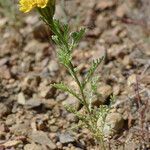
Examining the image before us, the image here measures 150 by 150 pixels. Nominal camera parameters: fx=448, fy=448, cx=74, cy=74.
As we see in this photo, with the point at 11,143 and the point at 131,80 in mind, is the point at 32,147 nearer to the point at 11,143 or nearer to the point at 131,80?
the point at 11,143

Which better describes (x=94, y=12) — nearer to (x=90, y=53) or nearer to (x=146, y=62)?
(x=90, y=53)

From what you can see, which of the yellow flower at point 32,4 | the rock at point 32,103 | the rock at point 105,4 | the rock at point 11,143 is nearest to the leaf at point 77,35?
the yellow flower at point 32,4

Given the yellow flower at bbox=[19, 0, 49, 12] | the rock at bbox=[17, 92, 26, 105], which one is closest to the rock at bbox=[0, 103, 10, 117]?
the rock at bbox=[17, 92, 26, 105]

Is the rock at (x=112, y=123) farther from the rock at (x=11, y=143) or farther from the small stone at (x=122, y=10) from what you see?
the small stone at (x=122, y=10)

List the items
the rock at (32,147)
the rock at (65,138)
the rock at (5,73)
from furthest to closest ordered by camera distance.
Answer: the rock at (5,73) < the rock at (65,138) < the rock at (32,147)

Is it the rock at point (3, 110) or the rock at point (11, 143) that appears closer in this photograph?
the rock at point (11, 143)

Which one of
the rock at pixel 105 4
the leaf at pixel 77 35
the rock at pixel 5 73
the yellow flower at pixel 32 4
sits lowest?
the leaf at pixel 77 35

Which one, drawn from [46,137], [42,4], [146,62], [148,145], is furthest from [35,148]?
[146,62]

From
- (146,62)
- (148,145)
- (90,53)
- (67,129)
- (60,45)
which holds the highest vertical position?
(90,53)
